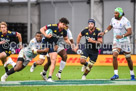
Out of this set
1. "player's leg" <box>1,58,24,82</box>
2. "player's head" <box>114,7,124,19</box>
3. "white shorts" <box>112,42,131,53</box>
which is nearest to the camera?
"player's leg" <box>1,58,24,82</box>

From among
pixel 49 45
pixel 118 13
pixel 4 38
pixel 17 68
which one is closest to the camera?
pixel 17 68

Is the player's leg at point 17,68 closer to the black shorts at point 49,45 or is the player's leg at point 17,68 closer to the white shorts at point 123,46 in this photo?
the black shorts at point 49,45

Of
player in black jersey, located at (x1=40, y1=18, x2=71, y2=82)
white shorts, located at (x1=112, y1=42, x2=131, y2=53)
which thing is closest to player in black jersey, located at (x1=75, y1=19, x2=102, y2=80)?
white shorts, located at (x1=112, y1=42, x2=131, y2=53)

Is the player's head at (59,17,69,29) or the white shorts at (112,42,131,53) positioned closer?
the player's head at (59,17,69,29)

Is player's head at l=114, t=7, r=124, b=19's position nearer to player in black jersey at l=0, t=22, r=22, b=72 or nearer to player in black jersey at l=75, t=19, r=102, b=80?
player in black jersey at l=75, t=19, r=102, b=80

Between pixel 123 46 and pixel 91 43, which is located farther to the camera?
pixel 91 43

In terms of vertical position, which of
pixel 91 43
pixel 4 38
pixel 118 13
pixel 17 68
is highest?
pixel 118 13

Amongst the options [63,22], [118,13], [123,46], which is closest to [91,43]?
[123,46]

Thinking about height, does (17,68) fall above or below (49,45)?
below

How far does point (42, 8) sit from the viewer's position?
107 ft

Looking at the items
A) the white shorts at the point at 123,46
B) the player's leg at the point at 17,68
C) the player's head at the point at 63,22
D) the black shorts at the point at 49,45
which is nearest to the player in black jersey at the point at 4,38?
the black shorts at the point at 49,45

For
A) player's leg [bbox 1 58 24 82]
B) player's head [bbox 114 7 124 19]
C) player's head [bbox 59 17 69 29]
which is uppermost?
player's head [bbox 114 7 124 19]

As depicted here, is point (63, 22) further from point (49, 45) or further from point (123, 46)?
point (123, 46)

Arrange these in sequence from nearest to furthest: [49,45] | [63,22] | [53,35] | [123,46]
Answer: [63,22]
[49,45]
[53,35]
[123,46]
